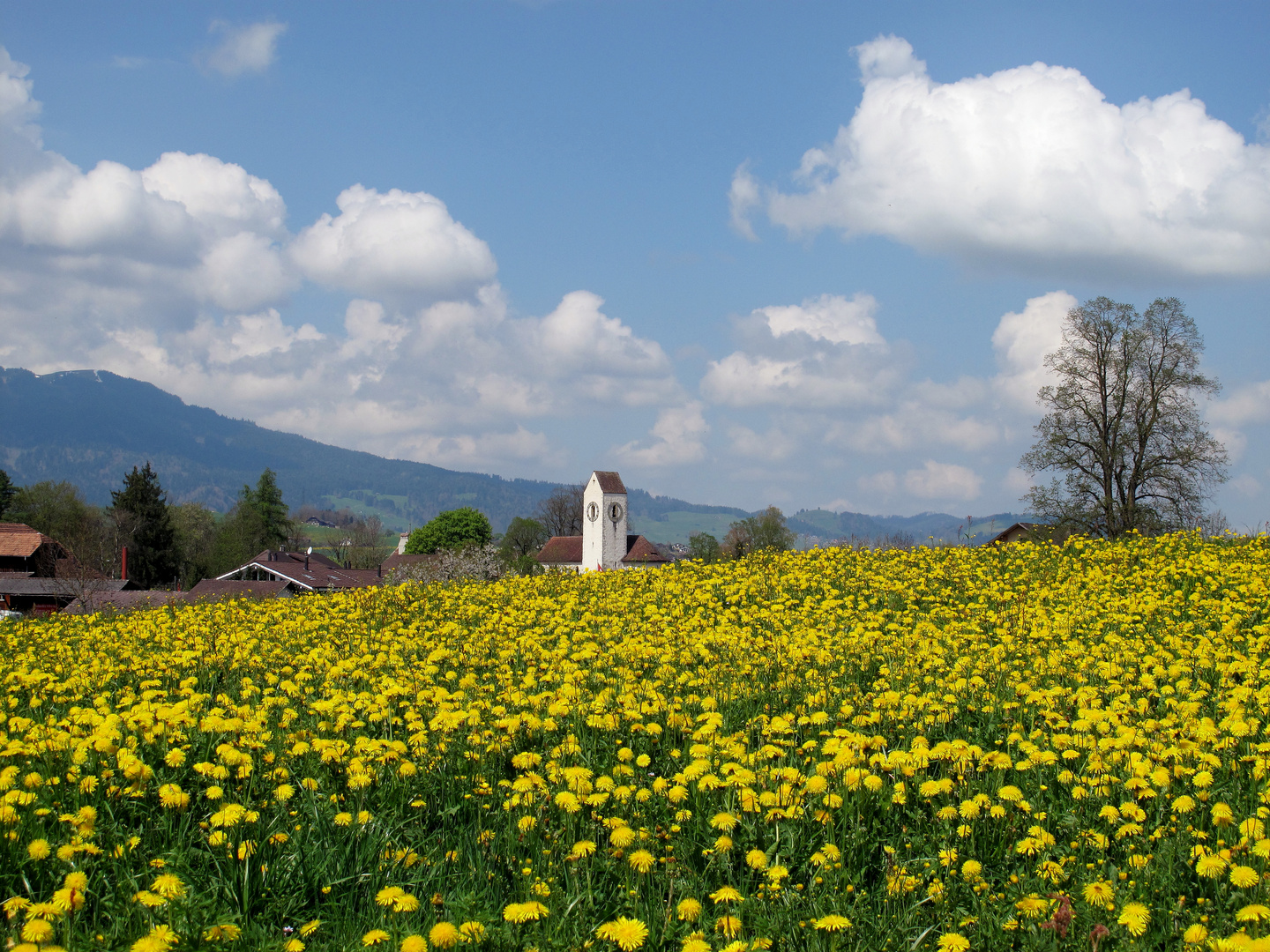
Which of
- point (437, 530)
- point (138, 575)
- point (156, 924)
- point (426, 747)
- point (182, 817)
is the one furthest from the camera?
point (437, 530)

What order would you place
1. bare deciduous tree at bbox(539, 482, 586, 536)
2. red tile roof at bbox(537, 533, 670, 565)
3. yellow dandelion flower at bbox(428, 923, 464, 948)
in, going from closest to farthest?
yellow dandelion flower at bbox(428, 923, 464, 948), red tile roof at bbox(537, 533, 670, 565), bare deciduous tree at bbox(539, 482, 586, 536)

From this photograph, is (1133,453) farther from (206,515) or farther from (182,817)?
(206,515)

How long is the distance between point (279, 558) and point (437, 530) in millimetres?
26283

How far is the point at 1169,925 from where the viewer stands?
362 cm

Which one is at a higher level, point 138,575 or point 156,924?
point 156,924

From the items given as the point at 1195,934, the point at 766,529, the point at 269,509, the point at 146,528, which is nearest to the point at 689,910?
the point at 1195,934

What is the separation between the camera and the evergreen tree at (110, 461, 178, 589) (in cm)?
6725

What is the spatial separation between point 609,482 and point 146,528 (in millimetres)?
44278

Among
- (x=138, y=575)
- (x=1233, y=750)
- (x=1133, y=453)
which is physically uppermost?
(x=1133, y=453)

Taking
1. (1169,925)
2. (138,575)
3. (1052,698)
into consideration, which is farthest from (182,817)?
(138,575)

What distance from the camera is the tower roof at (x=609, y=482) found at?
92.1 metres

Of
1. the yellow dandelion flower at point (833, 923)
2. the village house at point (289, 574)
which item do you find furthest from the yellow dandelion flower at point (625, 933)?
the village house at point (289, 574)

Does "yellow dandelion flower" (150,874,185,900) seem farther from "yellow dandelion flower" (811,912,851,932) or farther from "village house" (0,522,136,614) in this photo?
"village house" (0,522,136,614)

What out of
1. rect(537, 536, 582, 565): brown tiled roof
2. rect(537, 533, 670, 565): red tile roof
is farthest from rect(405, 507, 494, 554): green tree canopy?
rect(537, 533, 670, 565): red tile roof
